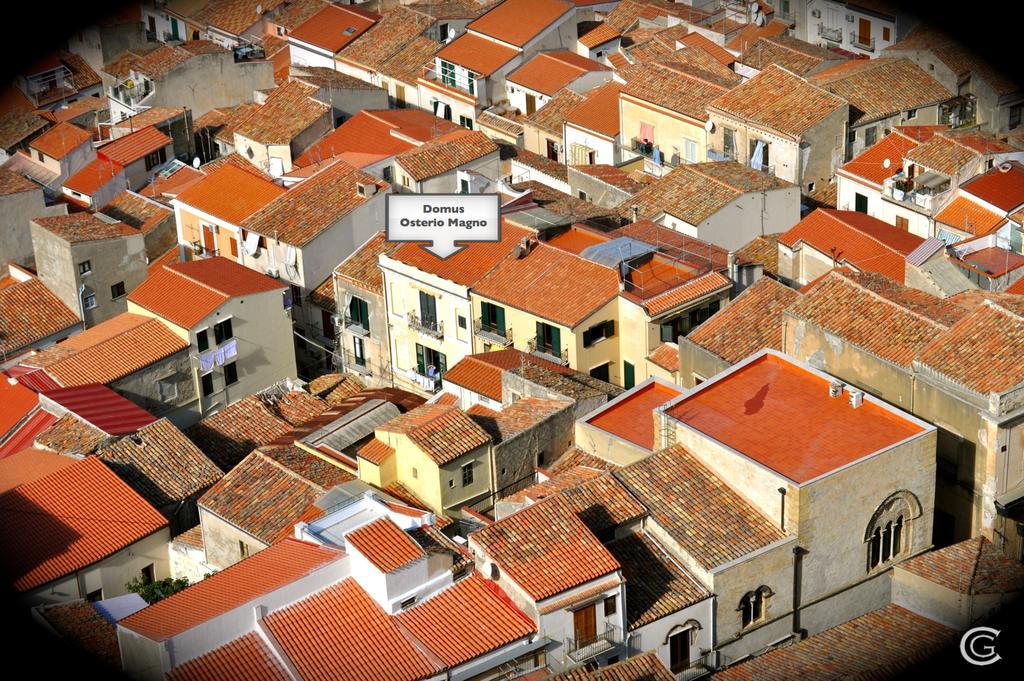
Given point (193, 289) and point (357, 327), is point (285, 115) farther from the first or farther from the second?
point (193, 289)

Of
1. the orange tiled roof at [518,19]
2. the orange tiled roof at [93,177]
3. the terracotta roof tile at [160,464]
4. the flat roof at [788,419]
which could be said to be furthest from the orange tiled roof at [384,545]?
the orange tiled roof at [518,19]

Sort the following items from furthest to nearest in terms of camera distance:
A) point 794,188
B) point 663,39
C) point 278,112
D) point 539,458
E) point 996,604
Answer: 1. point 663,39
2. point 278,112
3. point 794,188
4. point 539,458
5. point 996,604

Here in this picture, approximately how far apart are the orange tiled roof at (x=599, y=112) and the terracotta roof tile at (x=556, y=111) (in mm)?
186

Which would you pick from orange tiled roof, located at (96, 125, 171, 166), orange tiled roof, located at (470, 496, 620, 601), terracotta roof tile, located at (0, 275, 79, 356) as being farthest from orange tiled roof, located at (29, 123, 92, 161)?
orange tiled roof, located at (470, 496, 620, 601)

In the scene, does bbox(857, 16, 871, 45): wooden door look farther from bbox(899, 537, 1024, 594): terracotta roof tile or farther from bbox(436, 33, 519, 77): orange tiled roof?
bbox(899, 537, 1024, 594): terracotta roof tile

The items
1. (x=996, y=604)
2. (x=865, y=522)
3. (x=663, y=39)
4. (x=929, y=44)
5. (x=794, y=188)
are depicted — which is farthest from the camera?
(x=663, y=39)

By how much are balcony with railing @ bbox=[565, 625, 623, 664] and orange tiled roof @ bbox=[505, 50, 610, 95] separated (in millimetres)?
21119

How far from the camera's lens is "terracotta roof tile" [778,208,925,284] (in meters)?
25.4

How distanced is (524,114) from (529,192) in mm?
8543

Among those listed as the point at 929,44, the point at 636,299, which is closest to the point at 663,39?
the point at 929,44

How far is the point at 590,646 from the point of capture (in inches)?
629

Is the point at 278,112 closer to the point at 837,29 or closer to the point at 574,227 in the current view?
the point at 574,227

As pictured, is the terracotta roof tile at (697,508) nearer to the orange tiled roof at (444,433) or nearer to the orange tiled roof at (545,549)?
the orange tiled roof at (545,549)

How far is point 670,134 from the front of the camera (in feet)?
106
